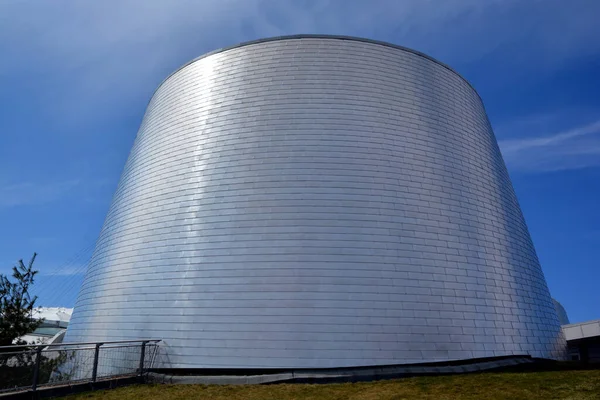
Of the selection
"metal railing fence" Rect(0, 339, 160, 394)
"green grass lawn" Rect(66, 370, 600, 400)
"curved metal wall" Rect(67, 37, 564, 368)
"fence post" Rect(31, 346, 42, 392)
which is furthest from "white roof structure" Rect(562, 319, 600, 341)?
"fence post" Rect(31, 346, 42, 392)

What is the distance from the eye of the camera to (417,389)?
34.2 feet

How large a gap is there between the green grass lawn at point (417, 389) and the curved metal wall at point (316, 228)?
101 cm

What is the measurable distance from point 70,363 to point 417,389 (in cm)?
853

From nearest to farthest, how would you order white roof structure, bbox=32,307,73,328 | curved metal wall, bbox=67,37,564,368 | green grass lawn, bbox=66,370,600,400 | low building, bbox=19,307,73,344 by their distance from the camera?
green grass lawn, bbox=66,370,600,400 < curved metal wall, bbox=67,37,564,368 < low building, bbox=19,307,73,344 < white roof structure, bbox=32,307,73,328

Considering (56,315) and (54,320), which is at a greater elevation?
(56,315)

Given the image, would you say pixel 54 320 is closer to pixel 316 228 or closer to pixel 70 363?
pixel 70 363

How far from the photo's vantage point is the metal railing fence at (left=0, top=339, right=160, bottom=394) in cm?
976

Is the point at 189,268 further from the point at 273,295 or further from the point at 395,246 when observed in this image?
the point at 395,246

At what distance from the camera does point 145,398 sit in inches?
418

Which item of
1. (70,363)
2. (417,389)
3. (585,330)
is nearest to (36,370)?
(70,363)

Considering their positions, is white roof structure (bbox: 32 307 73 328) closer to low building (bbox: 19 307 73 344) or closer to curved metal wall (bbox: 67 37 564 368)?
low building (bbox: 19 307 73 344)

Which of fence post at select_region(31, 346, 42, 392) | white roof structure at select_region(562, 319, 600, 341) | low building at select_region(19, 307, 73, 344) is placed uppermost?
low building at select_region(19, 307, 73, 344)

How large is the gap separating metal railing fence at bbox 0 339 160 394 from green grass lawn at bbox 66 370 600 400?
0.87 m

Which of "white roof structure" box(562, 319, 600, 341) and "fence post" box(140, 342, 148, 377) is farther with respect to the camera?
"white roof structure" box(562, 319, 600, 341)
